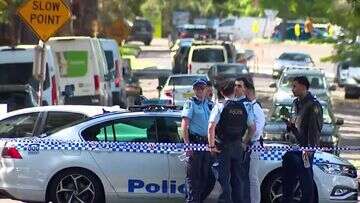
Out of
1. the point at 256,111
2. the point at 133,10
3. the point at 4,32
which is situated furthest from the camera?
the point at 133,10

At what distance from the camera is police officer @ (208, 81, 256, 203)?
32.4ft

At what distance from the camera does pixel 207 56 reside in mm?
33406

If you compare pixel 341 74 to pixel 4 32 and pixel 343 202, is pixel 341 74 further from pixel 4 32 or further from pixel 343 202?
pixel 343 202

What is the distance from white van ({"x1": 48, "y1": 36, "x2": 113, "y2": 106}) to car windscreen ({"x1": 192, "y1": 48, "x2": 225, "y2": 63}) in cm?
1219

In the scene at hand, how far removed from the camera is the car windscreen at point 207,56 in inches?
1315

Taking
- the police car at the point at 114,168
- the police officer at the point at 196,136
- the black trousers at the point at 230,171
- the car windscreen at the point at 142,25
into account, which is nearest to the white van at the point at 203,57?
the police car at the point at 114,168

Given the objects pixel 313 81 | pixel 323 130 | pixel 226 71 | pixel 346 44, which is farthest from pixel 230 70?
pixel 323 130

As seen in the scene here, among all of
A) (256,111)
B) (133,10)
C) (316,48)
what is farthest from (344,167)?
(316,48)

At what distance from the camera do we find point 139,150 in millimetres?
10633

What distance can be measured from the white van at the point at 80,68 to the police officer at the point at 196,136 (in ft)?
32.8

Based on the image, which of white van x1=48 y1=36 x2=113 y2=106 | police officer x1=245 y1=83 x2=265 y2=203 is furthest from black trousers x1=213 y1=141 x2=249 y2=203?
white van x1=48 y1=36 x2=113 y2=106

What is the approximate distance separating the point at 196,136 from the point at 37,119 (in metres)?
2.80

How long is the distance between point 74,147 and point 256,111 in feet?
7.63

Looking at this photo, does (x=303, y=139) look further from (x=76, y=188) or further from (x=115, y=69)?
(x=115, y=69)
